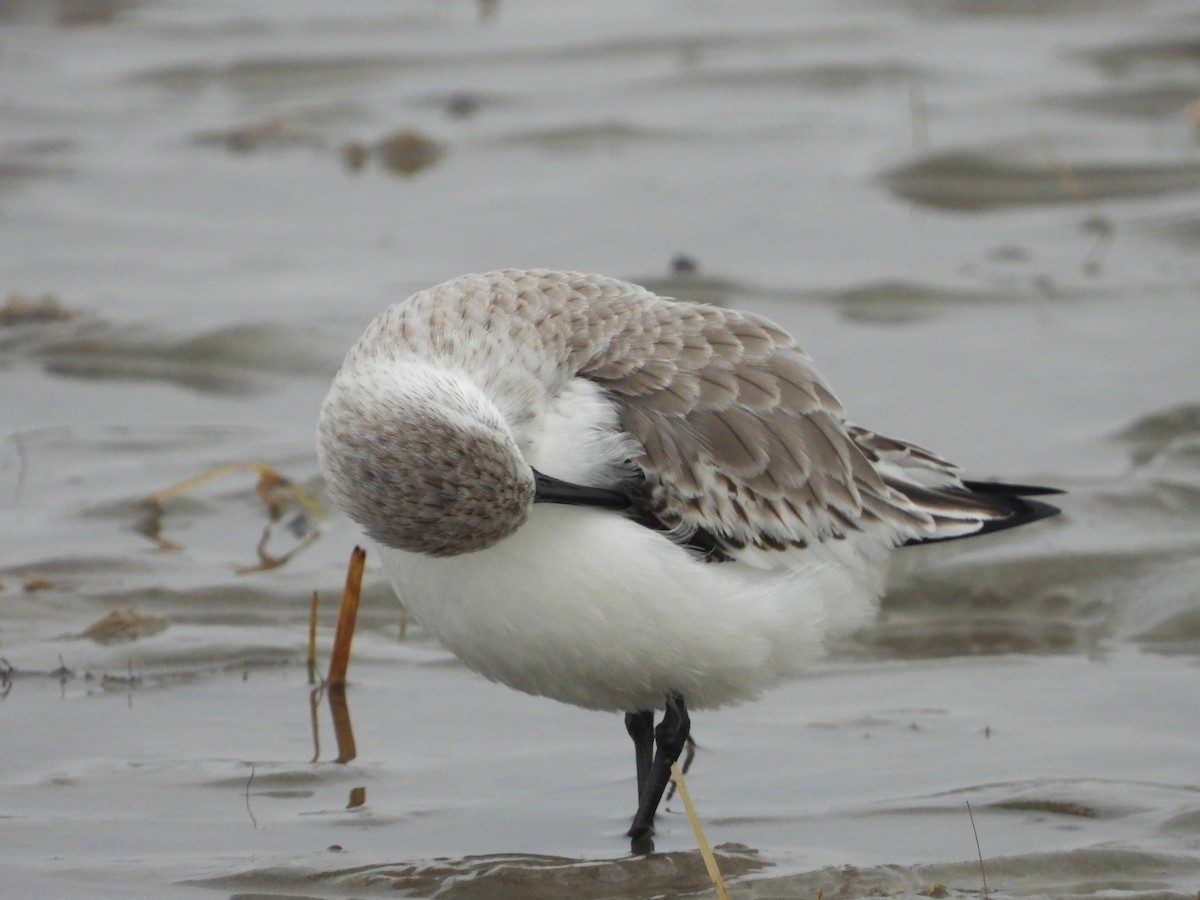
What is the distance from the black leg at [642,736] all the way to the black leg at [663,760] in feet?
0.67

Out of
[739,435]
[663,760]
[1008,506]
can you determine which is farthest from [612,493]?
[1008,506]

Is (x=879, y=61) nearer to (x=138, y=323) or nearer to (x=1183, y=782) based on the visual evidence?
(x=138, y=323)

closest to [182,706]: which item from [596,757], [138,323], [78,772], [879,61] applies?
[78,772]

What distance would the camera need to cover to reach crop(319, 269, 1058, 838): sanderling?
4.95m

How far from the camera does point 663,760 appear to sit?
557 cm

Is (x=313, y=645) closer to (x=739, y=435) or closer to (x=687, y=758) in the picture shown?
(x=687, y=758)

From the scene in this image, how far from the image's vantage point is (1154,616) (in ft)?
22.9

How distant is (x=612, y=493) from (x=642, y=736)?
39.6 inches

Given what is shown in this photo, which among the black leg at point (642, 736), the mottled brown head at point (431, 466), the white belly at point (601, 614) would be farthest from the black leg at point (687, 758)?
the mottled brown head at point (431, 466)

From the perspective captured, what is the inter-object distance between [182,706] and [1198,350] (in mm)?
5616

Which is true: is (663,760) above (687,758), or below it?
above

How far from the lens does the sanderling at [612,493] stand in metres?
4.95

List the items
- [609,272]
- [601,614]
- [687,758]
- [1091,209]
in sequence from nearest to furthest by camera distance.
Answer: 1. [601,614]
2. [687,758]
3. [609,272]
4. [1091,209]

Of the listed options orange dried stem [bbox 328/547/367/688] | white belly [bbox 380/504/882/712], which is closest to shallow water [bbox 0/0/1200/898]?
orange dried stem [bbox 328/547/367/688]
